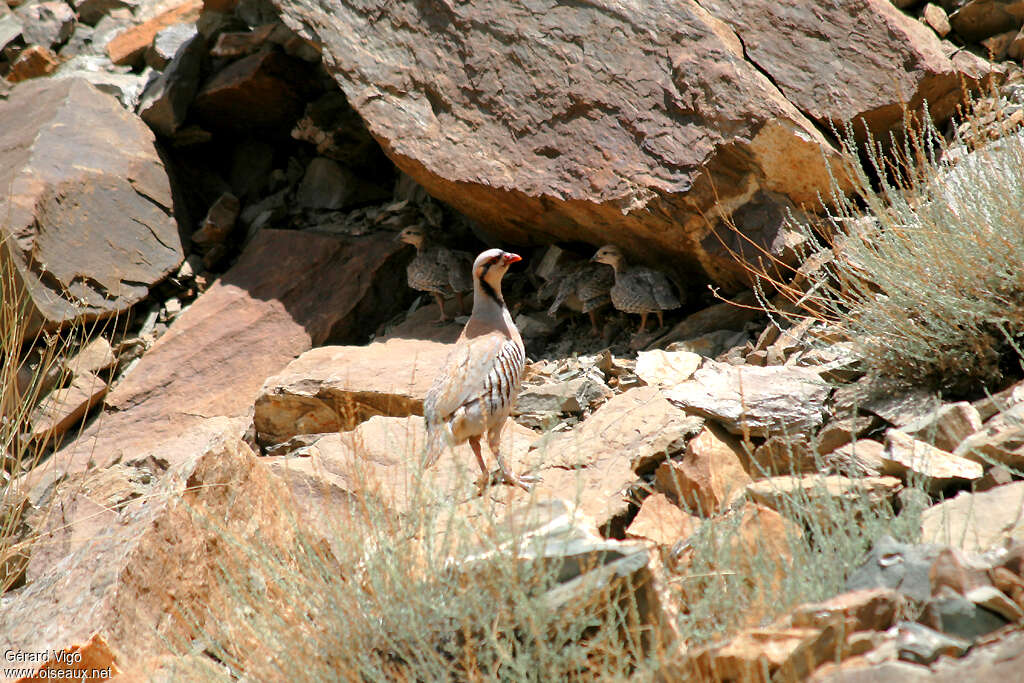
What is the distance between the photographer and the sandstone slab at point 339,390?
6465 mm

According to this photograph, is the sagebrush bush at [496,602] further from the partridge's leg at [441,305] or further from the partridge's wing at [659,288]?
the partridge's leg at [441,305]

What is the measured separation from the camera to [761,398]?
4.69 meters

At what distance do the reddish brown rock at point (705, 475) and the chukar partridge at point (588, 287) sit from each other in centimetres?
268

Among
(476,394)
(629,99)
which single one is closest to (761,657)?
(476,394)

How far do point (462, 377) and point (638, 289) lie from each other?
6.75ft

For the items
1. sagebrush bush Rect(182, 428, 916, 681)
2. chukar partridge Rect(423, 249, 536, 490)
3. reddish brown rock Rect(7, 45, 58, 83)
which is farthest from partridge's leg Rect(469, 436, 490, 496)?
reddish brown rock Rect(7, 45, 58, 83)

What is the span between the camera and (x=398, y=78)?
23.9 ft

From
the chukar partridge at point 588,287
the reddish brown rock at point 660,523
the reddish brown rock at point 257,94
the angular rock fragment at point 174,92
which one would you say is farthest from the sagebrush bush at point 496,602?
the angular rock fragment at point 174,92

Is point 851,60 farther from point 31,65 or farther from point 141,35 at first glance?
point 31,65

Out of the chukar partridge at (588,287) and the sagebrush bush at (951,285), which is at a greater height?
the sagebrush bush at (951,285)

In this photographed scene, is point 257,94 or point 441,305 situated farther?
point 257,94

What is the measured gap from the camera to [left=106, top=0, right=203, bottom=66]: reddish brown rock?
10328 mm

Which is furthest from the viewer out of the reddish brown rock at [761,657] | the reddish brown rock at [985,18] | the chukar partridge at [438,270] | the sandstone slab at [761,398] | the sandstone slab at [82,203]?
the chukar partridge at [438,270]

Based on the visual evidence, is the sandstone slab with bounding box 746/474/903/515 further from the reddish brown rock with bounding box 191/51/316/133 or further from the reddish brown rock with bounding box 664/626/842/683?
the reddish brown rock with bounding box 191/51/316/133
